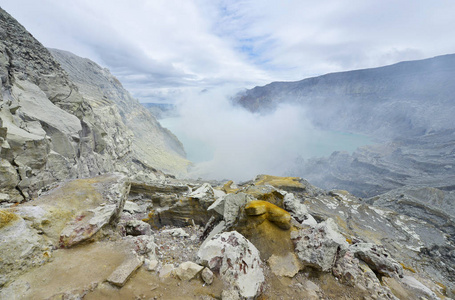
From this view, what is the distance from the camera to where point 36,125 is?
40.3 ft

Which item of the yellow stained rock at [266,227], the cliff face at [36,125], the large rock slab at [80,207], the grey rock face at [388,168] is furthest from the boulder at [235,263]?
the grey rock face at [388,168]

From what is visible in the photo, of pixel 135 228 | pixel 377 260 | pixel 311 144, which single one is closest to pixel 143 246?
pixel 135 228

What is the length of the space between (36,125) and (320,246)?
1738 centimetres

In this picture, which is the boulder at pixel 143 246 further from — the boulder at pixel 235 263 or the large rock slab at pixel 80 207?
the boulder at pixel 235 263

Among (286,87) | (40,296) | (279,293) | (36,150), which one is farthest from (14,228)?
(286,87)

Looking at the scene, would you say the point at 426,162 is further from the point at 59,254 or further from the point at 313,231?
the point at 59,254

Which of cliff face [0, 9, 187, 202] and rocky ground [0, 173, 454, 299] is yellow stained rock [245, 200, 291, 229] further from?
cliff face [0, 9, 187, 202]

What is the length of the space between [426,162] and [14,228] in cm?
6722

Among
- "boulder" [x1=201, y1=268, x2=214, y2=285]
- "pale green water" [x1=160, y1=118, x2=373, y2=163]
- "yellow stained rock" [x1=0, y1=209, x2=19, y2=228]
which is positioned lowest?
"pale green water" [x1=160, y1=118, x2=373, y2=163]

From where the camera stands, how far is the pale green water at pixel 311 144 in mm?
93875

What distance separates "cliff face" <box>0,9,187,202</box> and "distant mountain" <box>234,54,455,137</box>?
4195 inches

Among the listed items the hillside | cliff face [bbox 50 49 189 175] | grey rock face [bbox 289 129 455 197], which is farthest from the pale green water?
the hillside

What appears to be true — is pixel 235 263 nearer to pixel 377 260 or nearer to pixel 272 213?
pixel 272 213

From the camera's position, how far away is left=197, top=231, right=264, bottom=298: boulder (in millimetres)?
5117
